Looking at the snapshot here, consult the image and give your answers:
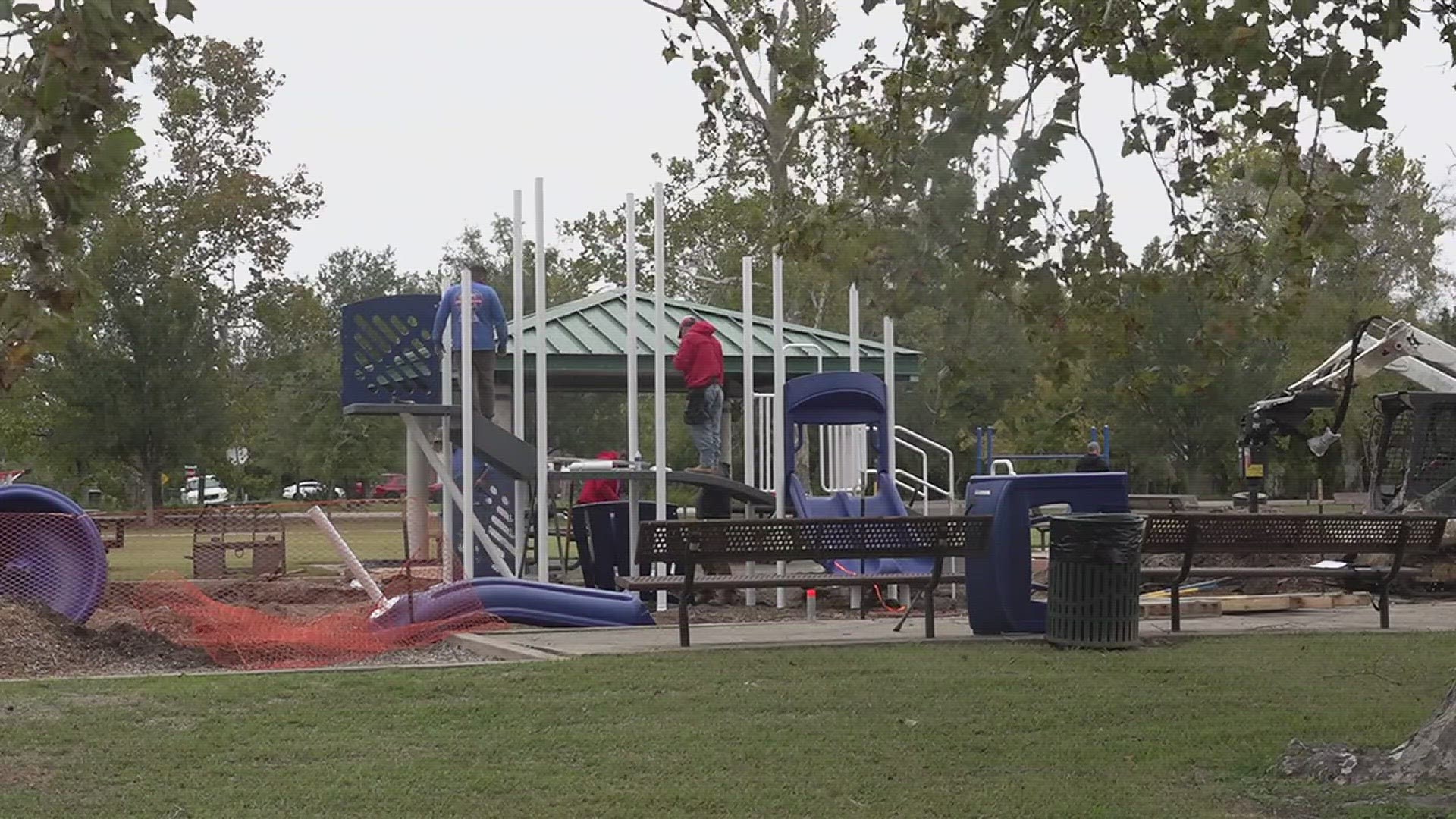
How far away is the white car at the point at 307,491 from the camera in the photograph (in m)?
73.4

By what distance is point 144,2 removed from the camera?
482 centimetres

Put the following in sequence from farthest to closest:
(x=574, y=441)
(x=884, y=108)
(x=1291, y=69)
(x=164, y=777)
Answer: (x=574, y=441) → (x=884, y=108) → (x=1291, y=69) → (x=164, y=777)

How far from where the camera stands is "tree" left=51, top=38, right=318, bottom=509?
43344 millimetres

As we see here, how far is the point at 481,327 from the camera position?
1541 centimetres

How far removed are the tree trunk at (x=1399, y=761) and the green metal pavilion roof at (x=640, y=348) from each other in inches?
438

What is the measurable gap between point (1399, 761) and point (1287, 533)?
603cm

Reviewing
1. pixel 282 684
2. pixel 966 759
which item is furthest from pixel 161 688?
pixel 966 759

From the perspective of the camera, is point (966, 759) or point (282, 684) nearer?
point (966, 759)

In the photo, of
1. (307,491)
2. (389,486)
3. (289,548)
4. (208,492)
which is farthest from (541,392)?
(208,492)

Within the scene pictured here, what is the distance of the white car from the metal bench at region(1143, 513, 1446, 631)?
61.1 metres

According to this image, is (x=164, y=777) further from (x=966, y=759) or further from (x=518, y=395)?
(x=518, y=395)

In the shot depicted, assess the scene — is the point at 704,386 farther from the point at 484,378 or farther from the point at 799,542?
the point at 799,542

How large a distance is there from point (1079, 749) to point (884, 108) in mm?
5101

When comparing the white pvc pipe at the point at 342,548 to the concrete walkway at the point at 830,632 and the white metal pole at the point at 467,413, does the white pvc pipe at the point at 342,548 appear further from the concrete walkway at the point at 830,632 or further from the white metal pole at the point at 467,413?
the white metal pole at the point at 467,413
